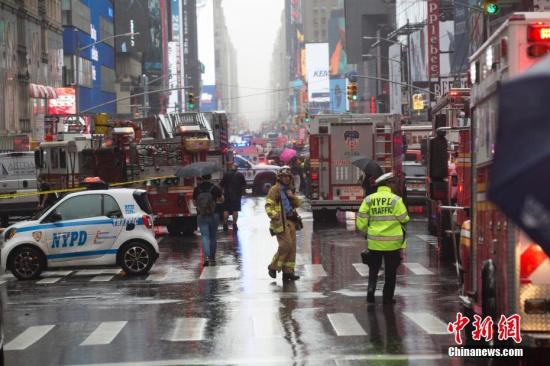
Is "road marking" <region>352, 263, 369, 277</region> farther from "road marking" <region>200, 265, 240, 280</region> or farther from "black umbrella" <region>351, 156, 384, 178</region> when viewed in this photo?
"black umbrella" <region>351, 156, 384, 178</region>

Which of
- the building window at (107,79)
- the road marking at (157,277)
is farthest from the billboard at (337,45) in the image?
the road marking at (157,277)

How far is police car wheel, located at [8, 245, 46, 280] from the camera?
19250 millimetres

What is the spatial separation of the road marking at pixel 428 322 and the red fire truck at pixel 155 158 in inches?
621

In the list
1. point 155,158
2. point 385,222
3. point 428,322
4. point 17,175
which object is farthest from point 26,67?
point 428,322

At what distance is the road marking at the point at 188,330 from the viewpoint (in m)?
11.9

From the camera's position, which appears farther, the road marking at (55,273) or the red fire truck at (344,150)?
the red fire truck at (344,150)

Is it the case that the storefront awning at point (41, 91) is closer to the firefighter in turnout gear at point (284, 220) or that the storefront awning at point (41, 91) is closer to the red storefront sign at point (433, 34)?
the red storefront sign at point (433, 34)

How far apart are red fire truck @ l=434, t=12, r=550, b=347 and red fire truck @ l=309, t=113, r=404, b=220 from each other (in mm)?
20510

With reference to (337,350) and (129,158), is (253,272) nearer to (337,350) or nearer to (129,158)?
(337,350)

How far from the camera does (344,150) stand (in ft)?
102

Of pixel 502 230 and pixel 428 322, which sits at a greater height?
pixel 502 230

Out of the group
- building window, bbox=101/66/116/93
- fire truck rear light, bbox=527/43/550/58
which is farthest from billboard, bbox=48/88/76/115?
fire truck rear light, bbox=527/43/550/58

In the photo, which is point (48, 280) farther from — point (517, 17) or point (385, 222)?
point (517, 17)

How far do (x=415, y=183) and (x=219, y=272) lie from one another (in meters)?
16.1
